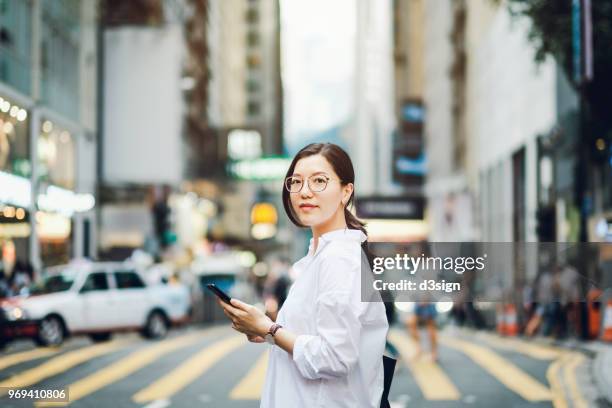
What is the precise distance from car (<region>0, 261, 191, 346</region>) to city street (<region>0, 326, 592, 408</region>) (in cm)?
60

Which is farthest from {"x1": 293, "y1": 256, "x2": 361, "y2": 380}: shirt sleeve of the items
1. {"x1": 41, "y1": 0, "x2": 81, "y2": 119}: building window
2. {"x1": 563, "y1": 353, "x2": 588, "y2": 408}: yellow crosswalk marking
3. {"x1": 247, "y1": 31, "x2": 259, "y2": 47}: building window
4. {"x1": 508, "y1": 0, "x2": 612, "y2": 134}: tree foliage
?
{"x1": 247, "y1": 31, "x2": 259, "y2": 47}: building window

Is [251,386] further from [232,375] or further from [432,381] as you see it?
[432,381]

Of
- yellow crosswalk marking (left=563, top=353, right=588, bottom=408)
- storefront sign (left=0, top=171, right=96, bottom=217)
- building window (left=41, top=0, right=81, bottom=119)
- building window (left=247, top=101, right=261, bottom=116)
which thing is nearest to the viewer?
yellow crosswalk marking (left=563, top=353, right=588, bottom=408)

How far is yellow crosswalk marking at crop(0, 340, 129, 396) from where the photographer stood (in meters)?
8.20

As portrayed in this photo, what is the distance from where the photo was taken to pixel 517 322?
2405 centimetres

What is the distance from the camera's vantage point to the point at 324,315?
2.92 meters

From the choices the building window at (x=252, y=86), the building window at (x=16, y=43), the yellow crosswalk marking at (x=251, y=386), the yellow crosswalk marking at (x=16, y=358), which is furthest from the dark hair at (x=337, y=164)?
the building window at (x=252, y=86)

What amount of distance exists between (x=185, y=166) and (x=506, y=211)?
570 inches

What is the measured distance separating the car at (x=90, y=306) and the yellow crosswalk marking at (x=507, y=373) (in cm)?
643

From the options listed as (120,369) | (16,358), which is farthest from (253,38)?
(16,358)

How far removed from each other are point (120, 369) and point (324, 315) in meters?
10.9

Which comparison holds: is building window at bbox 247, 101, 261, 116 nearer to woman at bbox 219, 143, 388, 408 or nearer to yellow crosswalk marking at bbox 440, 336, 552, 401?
yellow crosswalk marking at bbox 440, 336, 552, 401

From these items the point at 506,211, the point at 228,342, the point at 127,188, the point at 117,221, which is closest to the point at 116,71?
the point at 127,188

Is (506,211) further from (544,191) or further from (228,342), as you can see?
(228,342)
